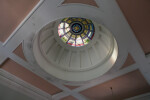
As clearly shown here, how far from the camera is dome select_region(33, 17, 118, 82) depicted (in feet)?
21.2

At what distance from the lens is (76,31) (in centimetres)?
802

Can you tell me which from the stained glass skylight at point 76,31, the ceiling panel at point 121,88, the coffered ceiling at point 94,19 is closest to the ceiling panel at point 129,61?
the coffered ceiling at point 94,19

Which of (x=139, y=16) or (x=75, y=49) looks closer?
(x=139, y=16)

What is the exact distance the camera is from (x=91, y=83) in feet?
21.6

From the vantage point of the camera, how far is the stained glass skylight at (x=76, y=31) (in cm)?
766

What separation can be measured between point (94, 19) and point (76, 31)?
11.6 ft

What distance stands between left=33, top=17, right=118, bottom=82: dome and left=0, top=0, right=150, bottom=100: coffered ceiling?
478mm

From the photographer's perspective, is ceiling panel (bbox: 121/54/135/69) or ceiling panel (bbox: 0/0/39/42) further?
ceiling panel (bbox: 121/54/135/69)

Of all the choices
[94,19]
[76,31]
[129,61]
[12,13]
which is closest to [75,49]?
[76,31]

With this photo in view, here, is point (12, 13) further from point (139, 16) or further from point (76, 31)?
point (139, 16)

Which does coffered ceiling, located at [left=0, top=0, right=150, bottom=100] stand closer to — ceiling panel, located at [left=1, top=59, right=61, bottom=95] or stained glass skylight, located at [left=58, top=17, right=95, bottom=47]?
ceiling panel, located at [left=1, top=59, right=61, bottom=95]

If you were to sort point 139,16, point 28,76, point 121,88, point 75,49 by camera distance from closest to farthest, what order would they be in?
point 139,16 → point 28,76 → point 121,88 → point 75,49

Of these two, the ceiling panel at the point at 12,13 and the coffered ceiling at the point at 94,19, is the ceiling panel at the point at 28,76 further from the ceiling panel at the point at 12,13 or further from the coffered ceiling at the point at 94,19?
the ceiling panel at the point at 12,13

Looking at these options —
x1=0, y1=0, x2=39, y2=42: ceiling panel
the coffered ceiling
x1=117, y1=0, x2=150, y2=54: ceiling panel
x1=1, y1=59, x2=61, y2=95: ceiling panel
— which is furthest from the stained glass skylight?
x1=117, y1=0, x2=150, y2=54: ceiling panel
